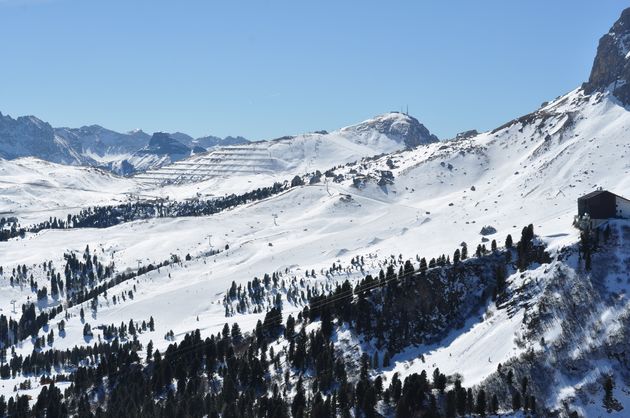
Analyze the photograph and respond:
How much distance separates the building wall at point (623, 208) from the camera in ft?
565

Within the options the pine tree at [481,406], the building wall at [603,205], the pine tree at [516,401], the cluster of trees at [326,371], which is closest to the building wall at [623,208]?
the building wall at [603,205]

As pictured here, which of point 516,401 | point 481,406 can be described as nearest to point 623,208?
point 516,401

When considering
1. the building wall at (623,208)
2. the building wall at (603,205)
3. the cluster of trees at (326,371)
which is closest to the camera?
the cluster of trees at (326,371)

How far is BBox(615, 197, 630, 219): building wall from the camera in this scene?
565 feet

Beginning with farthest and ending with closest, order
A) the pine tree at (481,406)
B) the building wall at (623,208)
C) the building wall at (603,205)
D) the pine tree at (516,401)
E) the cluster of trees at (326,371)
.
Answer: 1. the building wall at (623,208)
2. the building wall at (603,205)
3. the cluster of trees at (326,371)
4. the pine tree at (481,406)
5. the pine tree at (516,401)

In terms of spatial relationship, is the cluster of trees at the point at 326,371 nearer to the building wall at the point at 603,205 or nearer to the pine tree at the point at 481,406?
the pine tree at the point at 481,406

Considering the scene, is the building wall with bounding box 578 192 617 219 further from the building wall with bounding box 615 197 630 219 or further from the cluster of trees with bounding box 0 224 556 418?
the cluster of trees with bounding box 0 224 556 418

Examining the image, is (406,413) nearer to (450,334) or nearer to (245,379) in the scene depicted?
(450,334)

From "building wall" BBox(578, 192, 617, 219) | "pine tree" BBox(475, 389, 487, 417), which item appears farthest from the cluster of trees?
"building wall" BBox(578, 192, 617, 219)

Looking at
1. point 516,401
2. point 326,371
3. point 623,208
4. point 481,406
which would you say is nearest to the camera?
point 516,401

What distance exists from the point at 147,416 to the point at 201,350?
33279 mm

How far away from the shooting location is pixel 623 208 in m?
173

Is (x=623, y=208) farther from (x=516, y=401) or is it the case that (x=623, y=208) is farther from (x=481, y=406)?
(x=481, y=406)

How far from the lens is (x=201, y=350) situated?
643 ft
